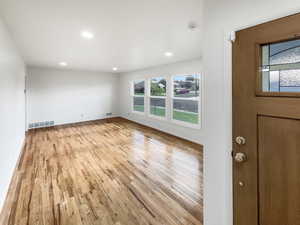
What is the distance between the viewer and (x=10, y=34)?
270cm

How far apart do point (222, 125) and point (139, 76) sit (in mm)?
5953

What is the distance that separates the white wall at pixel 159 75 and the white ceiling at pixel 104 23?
3.95ft

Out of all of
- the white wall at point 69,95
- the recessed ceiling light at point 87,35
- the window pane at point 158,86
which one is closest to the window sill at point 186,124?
the window pane at point 158,86

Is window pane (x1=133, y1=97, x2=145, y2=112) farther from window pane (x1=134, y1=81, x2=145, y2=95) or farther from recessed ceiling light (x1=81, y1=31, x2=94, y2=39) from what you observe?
recessed ceiling light (x1=81, y1=31, x2=94, y2=39)

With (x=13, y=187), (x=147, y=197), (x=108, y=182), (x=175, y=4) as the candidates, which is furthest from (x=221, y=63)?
(x=13, y=187)

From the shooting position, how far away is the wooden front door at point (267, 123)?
1.01 meters

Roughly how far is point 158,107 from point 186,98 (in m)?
1.44

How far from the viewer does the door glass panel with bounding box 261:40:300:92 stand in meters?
1.02

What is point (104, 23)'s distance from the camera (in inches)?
90.7

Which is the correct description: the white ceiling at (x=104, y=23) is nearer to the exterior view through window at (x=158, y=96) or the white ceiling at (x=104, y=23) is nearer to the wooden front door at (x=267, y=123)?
the wooden front door at (x=267, y=123)

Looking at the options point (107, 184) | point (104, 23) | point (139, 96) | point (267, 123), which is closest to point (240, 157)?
point (267, 123)

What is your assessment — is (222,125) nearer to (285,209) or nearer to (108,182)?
(285,209)

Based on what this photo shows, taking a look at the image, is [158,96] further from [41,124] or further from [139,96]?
[41,124]

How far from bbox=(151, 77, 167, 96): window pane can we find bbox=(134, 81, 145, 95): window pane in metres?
0.63
